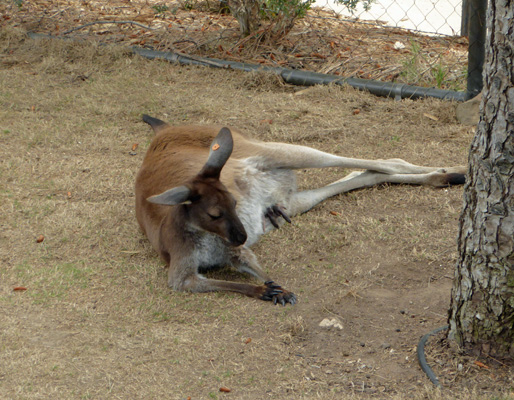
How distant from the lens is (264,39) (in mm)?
7223

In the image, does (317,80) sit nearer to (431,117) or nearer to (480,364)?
(431,117)

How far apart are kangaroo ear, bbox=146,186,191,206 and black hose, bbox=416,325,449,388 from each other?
136 centimetres

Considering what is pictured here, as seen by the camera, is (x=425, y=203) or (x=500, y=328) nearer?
(x=500, y=328)

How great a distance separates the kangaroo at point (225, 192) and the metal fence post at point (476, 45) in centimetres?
126

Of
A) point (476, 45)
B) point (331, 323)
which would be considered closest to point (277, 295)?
point (331, 323)

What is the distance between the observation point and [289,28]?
7.12 meters

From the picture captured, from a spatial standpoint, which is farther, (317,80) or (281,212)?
(317,80)

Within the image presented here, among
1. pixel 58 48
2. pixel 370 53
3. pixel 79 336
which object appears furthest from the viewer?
pixel 58 48

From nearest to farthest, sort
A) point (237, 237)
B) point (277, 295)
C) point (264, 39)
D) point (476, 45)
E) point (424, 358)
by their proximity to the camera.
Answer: point (424, 358), point (277, 295), point (237, 237), point (476, 45), point (264, 39)

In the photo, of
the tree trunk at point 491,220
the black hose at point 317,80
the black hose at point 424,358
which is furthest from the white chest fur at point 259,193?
the black hose at point 317,80

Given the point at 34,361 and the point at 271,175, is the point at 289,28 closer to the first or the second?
the point at 271,175

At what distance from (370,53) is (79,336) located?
471 cm

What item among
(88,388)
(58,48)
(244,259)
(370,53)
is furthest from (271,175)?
(58,48)

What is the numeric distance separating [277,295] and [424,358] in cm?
85
